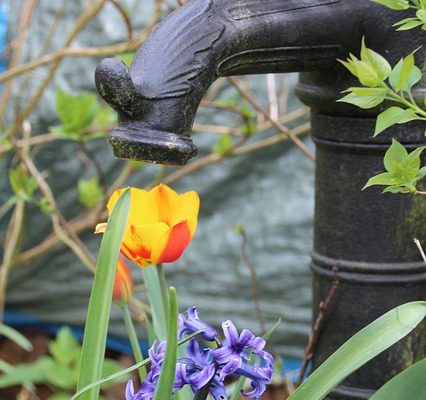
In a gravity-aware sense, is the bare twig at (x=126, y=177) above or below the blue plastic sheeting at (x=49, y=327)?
above

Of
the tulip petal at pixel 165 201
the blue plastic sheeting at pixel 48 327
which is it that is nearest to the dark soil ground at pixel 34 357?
the blue plastic sheeting at pixel 48 327

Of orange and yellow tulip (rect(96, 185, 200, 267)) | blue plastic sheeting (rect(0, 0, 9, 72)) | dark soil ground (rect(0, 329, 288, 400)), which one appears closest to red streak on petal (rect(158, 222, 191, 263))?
orange and yellow tulip (rect(96, 185, 200, 267))

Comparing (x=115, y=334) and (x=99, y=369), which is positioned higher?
(x=99, y=369)

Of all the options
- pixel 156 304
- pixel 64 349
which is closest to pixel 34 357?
pixel 64 349

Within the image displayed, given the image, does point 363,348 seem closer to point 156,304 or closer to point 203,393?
point 203,393

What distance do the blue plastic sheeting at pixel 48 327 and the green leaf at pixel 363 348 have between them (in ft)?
5.94

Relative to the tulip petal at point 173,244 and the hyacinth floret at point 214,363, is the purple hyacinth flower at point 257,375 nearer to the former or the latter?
the hyacinth floret at point 214,363

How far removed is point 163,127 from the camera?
2.61 feet

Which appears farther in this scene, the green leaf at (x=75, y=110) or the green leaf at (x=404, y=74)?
the green leaf at (x=75, y=110)

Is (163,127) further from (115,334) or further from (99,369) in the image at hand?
(115,334)

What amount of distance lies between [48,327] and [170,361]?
2016mm

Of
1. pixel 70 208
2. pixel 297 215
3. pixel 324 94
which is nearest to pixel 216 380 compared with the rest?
pixel 324 94

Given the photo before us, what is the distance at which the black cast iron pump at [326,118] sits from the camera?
792mm

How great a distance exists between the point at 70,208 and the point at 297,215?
0.59 metres
